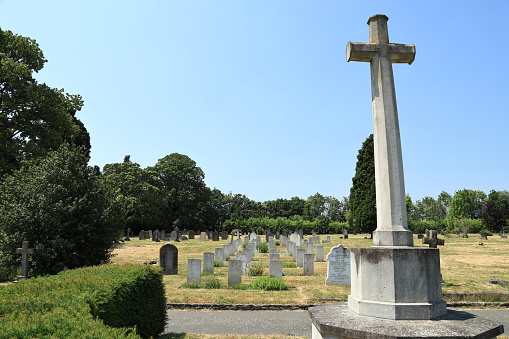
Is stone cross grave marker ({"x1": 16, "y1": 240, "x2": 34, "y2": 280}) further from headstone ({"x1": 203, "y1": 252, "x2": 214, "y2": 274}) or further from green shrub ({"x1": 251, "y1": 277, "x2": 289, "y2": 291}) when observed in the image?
green shrub ({"x1": 251, "y1": 277, "x2": 289, "y2": 291})

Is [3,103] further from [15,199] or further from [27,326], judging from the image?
[27,326]

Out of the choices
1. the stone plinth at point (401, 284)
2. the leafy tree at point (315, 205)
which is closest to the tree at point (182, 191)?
the leafy tree at point (315, 205)

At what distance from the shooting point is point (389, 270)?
4.54 metres

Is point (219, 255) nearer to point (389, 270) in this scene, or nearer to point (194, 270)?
point (194, 270)

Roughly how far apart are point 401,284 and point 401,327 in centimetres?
54

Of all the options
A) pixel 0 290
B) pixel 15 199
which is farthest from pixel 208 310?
pixel 15 199

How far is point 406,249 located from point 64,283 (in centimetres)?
462

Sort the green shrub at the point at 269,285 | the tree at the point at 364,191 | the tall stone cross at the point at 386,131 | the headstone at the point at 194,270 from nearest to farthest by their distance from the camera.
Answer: the tall stone cross at the point at 386,131 → the green shrub at the point at 269,285 → the headstone at the point at 194,270 → the tree at the point at 364,191

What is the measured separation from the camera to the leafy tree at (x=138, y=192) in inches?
1906

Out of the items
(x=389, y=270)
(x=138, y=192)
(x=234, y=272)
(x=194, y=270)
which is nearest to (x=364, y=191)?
Result: (x=138, y=192)

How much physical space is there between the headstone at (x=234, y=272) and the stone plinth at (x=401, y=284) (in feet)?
26.8

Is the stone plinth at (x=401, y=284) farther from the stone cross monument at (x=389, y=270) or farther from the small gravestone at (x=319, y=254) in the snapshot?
the small gravestone at (x=319, y=254)

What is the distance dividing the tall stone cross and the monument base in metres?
0.97

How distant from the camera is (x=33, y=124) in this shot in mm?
20266
